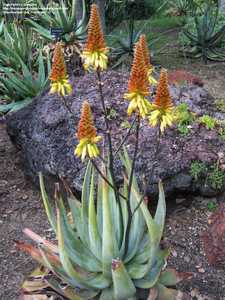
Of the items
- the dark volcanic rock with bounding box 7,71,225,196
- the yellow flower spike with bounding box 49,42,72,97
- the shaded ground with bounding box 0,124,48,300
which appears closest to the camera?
the yellow flower spike with bounding box 49,42,72,97

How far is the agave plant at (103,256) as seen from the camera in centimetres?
248

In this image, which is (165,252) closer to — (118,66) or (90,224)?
(90,224)

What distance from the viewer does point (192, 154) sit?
388cm

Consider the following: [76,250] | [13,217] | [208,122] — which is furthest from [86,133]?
[208,122]

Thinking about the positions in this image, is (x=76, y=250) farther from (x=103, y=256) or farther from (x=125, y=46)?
(x=125, y=46)

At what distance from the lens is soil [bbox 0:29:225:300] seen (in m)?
3.18

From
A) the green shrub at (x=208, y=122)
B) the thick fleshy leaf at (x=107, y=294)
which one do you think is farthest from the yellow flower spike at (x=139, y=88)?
the green shrub at (x=208, y=122)

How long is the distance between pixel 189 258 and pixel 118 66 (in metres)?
4.75

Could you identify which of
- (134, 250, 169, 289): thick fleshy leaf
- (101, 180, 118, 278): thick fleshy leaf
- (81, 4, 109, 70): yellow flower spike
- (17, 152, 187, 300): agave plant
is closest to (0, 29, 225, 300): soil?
(17, 152, 187, 300): agave plant

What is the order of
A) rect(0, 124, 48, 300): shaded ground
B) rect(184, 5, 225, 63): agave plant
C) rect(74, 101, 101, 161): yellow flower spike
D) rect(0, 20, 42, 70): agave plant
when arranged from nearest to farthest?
rect(74, 101, 101, 161): yellow flower spike, rect(0, 124, 48, 300): shaded ground, rect(0, 20, 42, 70): agave plant, rect(184, 5, 225, 63): agave plant

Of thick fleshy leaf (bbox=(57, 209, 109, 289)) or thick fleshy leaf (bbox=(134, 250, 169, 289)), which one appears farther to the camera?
thick fleshy leaf (bbox=(134, 250, 169, 289))

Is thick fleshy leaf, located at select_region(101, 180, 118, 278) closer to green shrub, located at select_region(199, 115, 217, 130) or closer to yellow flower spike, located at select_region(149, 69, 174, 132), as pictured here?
yellow flower spike, located at select_region(149, 69, 174, 132)

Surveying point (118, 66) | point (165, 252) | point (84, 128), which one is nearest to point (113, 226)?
point (165, 252)

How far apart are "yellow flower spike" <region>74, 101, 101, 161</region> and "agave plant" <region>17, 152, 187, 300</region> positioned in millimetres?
460
